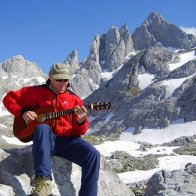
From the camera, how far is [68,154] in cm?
1038

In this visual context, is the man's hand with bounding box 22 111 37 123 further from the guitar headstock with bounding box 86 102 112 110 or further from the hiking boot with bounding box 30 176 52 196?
the hiking boot with bounding box 30 176 52 196

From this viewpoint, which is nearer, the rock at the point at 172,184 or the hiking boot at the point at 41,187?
the hiking boot at the point at 41,187

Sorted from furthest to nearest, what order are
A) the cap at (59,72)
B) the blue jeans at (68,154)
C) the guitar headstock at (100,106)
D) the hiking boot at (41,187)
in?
the cap at (59,72)
the guitar headstock at (100,106)
the blue jeans at (68,154)
the hiking boot at (41,187)

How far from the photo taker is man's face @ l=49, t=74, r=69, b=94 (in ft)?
33.9

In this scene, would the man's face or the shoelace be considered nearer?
the shoelace

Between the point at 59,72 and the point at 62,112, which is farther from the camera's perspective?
the point at 59,72

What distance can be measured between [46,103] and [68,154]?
1423mm

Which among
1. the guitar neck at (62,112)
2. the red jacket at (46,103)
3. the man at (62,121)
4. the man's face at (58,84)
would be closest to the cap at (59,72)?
the man at (62,121)

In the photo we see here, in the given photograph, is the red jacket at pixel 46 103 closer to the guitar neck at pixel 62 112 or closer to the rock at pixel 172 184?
the guitar neck at pixel 62 112

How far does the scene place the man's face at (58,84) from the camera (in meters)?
10.3

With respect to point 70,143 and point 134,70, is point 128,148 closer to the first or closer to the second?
point 70,143

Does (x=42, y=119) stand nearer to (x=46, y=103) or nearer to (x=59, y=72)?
(x=46, y=103)

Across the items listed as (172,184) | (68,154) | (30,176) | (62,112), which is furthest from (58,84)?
(172,184)

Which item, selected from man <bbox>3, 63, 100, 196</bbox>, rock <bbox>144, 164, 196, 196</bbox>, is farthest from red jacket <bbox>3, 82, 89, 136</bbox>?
rock <bbox>144, 164, 196, 196</bbox>
